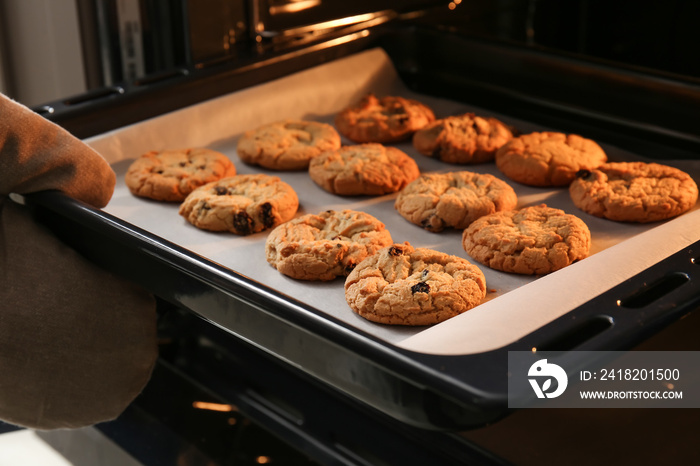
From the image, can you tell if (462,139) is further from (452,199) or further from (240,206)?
(240,206)

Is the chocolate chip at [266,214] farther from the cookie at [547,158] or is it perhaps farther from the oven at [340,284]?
the cookie at [547,158]

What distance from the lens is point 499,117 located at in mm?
1919

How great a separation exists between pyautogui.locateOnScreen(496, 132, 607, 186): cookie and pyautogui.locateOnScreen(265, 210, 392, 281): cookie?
0.38 m

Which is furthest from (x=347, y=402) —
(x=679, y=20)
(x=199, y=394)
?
(x=679, y=20)

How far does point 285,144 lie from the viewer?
67.0 inches

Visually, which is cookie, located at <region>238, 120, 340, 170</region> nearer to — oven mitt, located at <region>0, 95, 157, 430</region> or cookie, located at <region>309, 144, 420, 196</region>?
cookie, located at <region>309, 144, 420, 196</region>

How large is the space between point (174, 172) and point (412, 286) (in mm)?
649

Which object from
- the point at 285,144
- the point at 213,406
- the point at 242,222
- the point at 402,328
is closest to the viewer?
the point at 402,328

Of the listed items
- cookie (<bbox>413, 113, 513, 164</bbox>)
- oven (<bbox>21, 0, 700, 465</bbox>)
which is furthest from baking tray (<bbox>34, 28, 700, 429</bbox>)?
cookie (<bbox>413, 113, 513, 164</bbox>)

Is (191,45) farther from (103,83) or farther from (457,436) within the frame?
(457,436)

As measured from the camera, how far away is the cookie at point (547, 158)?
1.57 metres

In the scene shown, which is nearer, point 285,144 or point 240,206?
point 240,206

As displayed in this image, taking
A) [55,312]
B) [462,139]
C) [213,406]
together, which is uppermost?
[462,139]

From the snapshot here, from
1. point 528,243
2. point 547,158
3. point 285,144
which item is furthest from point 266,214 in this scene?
point 547,158
